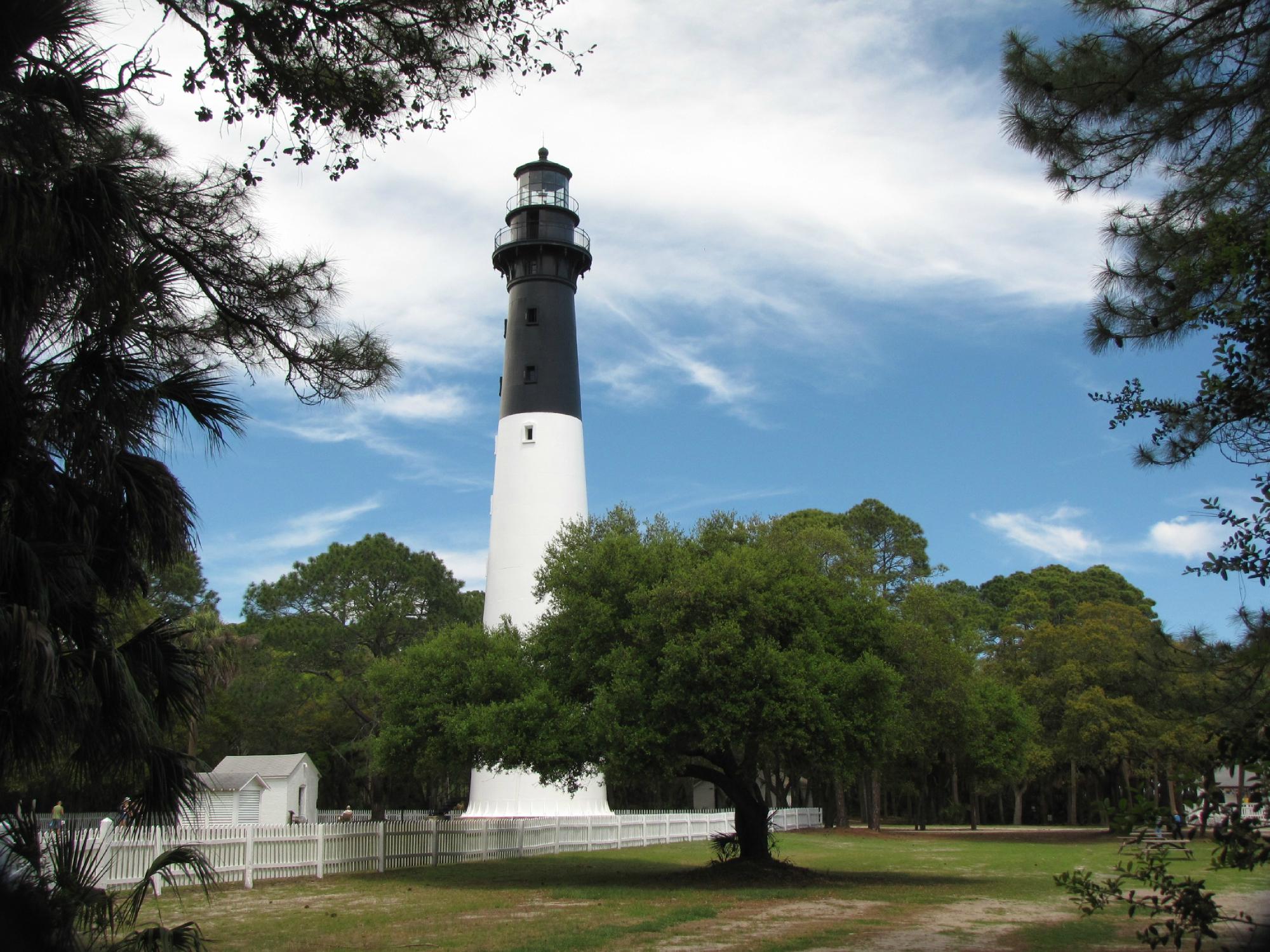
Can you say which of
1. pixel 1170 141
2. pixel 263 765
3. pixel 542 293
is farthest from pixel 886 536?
pixel 1170 141

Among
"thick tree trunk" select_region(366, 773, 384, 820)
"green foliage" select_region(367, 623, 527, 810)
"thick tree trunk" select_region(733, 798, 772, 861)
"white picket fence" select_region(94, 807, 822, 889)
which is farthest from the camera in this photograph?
"thick tree trunk" select_region(366, 773, 384, 820)

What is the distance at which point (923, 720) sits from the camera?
77.7 feet

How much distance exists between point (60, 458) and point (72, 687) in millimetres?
1940

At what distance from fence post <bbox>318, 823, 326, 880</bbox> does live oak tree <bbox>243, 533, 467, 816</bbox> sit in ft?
67.6

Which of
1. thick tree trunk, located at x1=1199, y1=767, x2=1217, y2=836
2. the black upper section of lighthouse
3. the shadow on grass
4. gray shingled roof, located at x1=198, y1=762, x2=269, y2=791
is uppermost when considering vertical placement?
the black upper section of lighthouse

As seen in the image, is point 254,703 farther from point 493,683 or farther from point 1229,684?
point 1229,684

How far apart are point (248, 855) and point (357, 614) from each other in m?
26.9

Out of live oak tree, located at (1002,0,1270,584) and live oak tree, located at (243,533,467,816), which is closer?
live oak tree, located at (1002,0,1270,584)

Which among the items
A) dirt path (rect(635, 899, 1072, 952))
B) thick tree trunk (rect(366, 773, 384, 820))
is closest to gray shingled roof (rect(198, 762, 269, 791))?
thick tree trunk (rect(366, 773, 384, 820))

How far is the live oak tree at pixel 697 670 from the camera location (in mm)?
17016

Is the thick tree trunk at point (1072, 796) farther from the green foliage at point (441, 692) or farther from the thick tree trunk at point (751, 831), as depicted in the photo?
the green foliage at point (441, 692)

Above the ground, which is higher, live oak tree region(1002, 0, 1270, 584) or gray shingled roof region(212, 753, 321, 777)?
live oak tree region(1002, 0, 1270, 584)

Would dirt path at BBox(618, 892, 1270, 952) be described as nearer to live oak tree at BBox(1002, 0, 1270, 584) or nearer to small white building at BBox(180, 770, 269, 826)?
live oak tree at BBox(1002, 0, 1270, 584)

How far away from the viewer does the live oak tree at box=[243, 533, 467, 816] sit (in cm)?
4156
